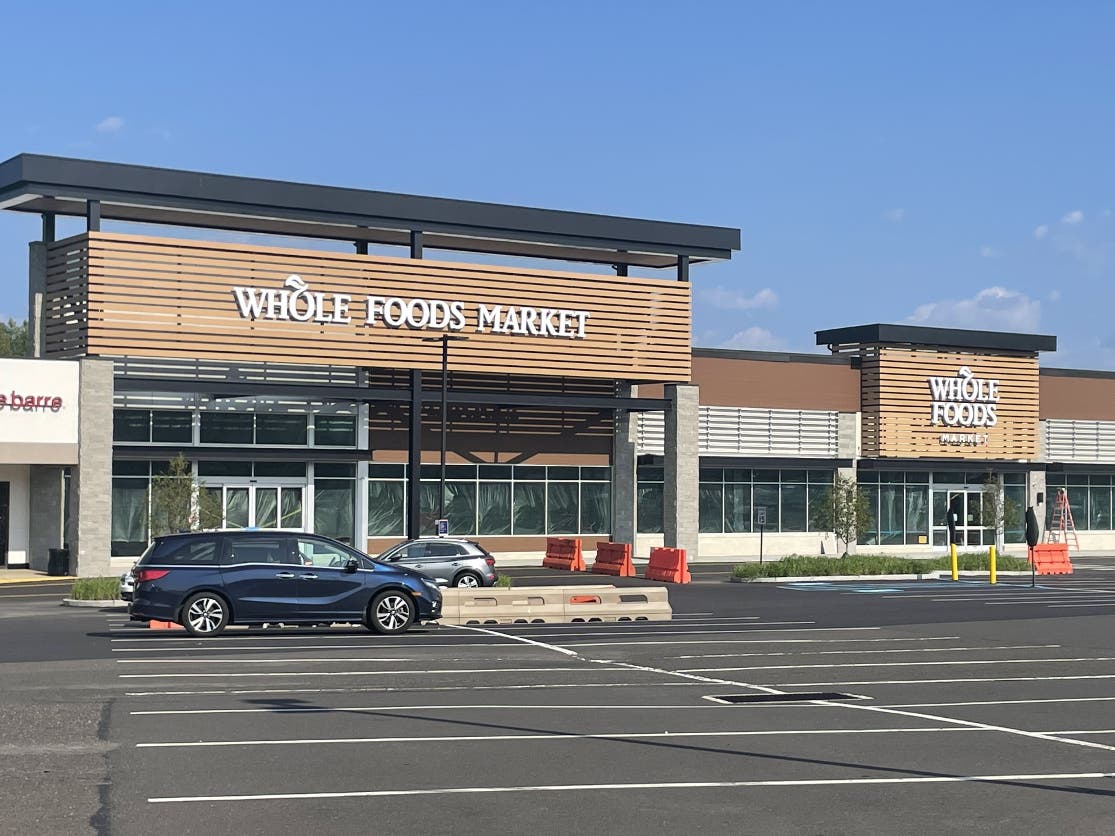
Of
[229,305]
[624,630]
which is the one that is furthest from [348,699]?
[229,305]

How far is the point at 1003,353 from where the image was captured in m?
67.2

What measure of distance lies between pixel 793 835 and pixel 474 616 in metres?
19.9

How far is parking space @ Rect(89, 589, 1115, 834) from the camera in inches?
447

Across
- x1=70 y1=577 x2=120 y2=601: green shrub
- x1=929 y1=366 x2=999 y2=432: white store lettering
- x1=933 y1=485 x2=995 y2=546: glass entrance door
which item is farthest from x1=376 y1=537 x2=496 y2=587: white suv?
x1=933 y1=485 x2=995 y2=546: glass entrance door

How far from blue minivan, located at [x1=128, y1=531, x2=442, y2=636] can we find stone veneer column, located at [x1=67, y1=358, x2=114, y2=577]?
59.1 ft

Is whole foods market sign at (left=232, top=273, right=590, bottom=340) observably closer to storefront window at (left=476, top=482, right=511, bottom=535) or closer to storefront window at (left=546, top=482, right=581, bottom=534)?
storefront window at (left=476, top=482, right=511, bottom=535)

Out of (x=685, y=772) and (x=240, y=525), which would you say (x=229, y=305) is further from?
(x=685, y=772)

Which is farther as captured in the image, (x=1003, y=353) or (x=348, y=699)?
(x=1003, y=353)

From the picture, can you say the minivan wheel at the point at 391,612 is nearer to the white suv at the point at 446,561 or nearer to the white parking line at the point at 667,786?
the white suv at the point at 446,561

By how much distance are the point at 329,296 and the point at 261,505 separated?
272 inches

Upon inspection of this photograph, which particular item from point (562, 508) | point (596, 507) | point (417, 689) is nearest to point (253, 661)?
point (417, 689)

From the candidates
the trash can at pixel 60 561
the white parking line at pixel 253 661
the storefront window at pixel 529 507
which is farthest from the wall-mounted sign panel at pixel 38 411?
the white parking line at pixel 253 661

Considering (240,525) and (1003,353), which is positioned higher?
(1003,353)

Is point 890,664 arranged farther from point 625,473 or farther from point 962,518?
point 962,518
